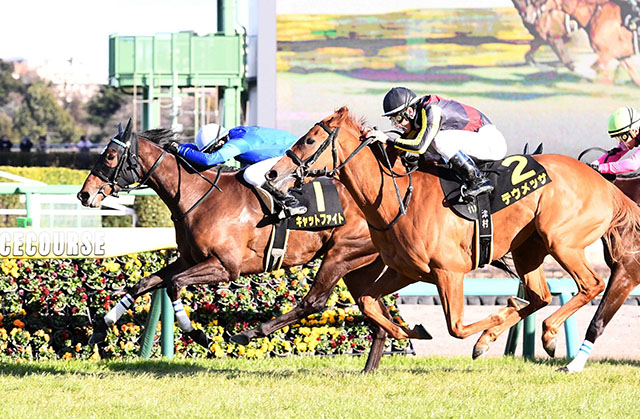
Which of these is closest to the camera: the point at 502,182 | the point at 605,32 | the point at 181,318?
the point at 502,182

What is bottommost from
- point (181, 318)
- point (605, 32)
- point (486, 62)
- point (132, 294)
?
point (181, 318)

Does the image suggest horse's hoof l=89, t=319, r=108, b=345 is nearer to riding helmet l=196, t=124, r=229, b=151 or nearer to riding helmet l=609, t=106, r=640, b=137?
riding helmet l=196, t=124, r=229, b=151

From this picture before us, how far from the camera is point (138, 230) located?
7.11 meters

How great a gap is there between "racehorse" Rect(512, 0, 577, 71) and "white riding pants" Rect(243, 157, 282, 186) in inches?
667

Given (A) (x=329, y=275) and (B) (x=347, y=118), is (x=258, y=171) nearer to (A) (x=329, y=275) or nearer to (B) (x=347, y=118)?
(A) (x=329, y=275)

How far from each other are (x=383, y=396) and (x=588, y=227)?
1.60 meters

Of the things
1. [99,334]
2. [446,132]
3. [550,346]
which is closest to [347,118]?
[446,132]

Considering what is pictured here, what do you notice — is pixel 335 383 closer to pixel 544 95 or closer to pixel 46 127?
pixel 544 95

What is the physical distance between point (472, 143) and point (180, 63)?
16.0 meters

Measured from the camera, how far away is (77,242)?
696cm

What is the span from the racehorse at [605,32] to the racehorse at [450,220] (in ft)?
56.7

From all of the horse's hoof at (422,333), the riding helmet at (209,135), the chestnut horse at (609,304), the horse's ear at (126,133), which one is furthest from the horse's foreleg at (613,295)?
the horse's ear at (126,133)

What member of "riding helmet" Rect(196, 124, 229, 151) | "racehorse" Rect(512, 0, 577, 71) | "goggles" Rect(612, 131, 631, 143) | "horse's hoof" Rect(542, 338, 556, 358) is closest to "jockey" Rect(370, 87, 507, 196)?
"horse's hoof" Rect(542, 338, 556, 358)

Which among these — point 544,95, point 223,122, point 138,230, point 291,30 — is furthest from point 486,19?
point 138,230
